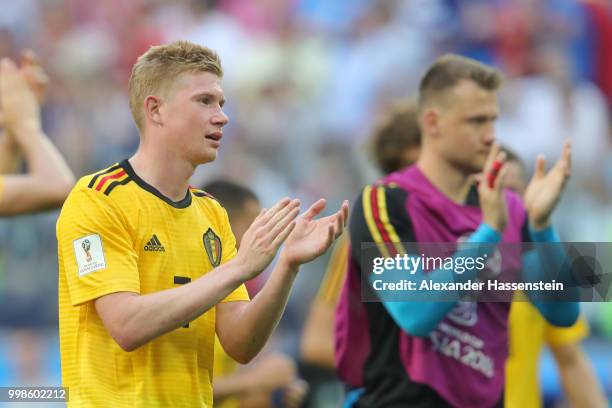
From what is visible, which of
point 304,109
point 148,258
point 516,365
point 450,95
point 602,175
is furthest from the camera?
point 304,109

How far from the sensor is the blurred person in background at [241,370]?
6.27 meters

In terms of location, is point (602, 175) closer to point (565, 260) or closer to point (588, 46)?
point (588, 46)

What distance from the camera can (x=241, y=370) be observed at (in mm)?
6609

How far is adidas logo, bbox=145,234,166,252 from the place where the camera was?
4.01m

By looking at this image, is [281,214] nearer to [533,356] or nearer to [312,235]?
[312,235]

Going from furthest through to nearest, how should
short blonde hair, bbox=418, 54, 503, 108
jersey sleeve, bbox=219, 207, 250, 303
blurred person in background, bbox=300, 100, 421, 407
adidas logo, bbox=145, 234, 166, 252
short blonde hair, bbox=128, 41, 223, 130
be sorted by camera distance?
blurred person in background, bbox=300, 100, 421, 407 → short blonde hair, bbox=418, 54, 503, 108 → jersey sleeve, bbox=219, 207, 250, 303 → short blonde hair, bbox=128, 41, 223, 130 → adidas logo, bbox=145, 234, 166, 252

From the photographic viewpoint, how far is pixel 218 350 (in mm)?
6254

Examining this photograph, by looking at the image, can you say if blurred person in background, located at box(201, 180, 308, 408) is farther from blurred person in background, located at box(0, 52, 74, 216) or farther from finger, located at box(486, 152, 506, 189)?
finger, located at box(486, 152, 506, 189)

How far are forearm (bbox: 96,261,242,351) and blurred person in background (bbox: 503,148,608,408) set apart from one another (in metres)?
2.55

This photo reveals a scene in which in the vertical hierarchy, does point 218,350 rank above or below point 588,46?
below

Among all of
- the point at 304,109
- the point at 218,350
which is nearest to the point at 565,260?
the point at 218,350

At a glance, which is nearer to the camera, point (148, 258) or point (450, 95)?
A: point (148, 258)

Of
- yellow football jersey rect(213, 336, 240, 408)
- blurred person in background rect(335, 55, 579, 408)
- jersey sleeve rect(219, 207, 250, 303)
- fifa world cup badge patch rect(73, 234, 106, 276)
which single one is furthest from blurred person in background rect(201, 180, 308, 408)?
fifa world cup badge patch rect(73, 234, 106, 276)

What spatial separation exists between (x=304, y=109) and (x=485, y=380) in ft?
23.1
